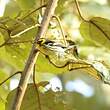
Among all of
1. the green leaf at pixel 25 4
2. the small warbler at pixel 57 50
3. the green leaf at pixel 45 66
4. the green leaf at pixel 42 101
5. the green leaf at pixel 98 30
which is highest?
the green leaf at pixel 25 4

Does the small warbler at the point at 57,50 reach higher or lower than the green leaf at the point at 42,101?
higher

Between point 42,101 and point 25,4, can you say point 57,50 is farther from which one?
point 25,4

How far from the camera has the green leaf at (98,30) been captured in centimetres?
111

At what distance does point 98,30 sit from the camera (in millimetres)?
1137

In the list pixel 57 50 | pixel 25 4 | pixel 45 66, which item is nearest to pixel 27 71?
pixel 57 50

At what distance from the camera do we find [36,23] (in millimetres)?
1085

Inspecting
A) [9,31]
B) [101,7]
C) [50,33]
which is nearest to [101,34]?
[50,33]

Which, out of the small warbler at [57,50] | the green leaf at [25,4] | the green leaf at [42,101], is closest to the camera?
the small warbler at [57,50]

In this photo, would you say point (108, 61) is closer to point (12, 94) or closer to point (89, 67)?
point (89, 67)

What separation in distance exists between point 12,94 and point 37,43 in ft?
0.62

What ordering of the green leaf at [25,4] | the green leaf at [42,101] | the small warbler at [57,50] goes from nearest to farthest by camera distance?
the small warbler at [57,50]
the green leaf at [42,101]
the green leaf at [25,4]

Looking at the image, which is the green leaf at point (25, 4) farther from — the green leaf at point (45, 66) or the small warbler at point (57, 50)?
the small warbler at point (57, 50)

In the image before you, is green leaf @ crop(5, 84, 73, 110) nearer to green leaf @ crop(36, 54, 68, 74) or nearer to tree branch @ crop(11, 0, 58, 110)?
green leaf @ crop(36, 54, 68, 74)

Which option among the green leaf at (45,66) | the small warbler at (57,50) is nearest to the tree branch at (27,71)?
the small warbler at (57,50)
